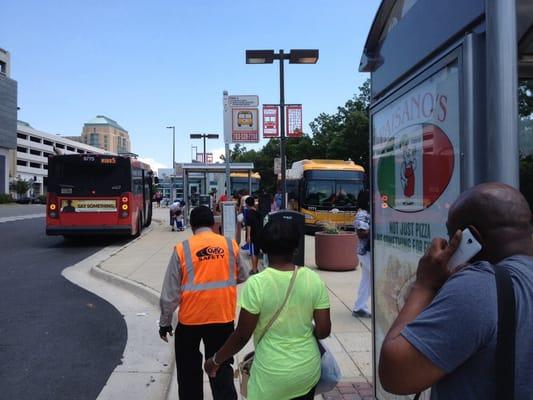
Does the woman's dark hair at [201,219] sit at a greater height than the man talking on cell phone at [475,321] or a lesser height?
greater

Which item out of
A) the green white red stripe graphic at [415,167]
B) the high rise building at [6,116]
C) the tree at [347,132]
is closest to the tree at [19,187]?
the high rise building at [6,116]

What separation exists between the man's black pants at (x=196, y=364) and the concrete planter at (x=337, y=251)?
22.7 ft

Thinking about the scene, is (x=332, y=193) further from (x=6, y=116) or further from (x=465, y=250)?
(x=6, y=116)

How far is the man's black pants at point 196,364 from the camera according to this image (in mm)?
3850

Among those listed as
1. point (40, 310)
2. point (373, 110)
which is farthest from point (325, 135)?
point (373, 110)

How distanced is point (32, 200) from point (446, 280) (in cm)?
8711

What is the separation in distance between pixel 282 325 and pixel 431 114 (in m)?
1.38

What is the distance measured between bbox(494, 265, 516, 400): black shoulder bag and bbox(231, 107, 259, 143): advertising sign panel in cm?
838

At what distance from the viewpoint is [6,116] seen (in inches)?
3398

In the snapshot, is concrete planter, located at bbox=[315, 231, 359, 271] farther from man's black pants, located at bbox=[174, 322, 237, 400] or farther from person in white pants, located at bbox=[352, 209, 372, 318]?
man's black pants, located at bbox=[174, 322, 237, 400]

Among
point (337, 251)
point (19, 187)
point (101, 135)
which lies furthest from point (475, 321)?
point (101, 135)

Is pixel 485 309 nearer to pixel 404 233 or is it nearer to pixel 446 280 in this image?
pixel 446 280

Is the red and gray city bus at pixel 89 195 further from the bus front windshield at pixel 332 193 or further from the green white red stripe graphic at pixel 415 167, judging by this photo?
the green white red stripe graphic at pixel 415 167

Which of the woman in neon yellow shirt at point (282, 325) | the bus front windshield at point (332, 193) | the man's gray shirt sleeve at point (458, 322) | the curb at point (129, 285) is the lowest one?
the curb at point (129, 285)
